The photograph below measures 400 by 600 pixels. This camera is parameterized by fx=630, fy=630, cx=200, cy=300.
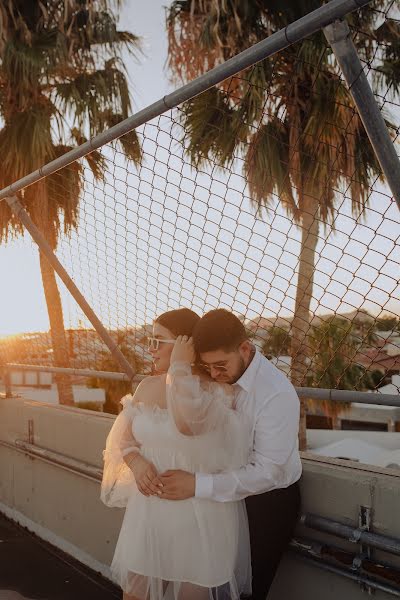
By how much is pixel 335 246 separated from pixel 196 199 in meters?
0.70

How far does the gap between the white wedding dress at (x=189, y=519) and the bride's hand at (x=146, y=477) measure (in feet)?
0.14

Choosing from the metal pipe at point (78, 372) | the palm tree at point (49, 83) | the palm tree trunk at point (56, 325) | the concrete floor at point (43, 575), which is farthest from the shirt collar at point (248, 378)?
the palm tree at point (49, 83)

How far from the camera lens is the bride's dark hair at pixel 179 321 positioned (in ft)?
8.79

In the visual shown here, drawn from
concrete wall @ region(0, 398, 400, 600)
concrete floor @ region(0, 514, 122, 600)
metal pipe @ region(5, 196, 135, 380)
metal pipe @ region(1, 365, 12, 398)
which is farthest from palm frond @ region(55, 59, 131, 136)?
concrete floor @ region(0, 514, 122, 600)

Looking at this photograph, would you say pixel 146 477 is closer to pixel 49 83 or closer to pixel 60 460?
pixel 60 460

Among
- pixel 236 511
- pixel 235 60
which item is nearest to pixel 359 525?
pixel 236 511

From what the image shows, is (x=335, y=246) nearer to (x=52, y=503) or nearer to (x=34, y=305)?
(x=34, y=305)

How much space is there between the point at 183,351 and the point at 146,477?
51cm

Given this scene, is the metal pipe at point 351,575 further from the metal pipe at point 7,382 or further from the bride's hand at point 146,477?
the metal pipe at point 7,382

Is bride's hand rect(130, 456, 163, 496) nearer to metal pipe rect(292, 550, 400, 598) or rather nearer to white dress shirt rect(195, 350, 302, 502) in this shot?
white dress shirt rect(195, 350, 302, 502)

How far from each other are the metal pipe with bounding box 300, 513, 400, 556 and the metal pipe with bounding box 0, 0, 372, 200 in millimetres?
1809

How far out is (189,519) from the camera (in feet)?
7.89

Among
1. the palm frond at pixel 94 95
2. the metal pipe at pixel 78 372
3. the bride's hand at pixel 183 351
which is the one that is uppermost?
the palm frond at pixel 94 95

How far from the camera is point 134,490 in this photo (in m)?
2.62
